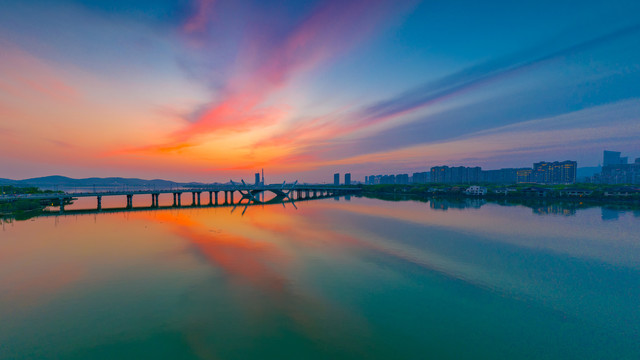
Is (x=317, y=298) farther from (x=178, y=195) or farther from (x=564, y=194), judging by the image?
(x=564, y=194)

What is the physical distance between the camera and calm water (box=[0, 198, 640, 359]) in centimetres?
1179

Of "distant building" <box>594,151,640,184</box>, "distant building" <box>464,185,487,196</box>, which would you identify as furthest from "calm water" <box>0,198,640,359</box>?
"distant building" <box>594,151,640,184</box>

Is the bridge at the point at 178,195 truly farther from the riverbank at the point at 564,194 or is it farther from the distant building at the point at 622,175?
the distant building at the point at 622,175

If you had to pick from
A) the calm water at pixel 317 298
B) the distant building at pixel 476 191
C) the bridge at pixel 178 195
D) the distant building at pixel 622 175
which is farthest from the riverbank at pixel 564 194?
the distant building at pixel 622 175

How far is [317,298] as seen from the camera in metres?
→ 16.5

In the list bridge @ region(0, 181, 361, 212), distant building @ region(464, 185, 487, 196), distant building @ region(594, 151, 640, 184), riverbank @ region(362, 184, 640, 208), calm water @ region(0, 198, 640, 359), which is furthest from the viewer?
distant building @ region(594, 151, 640, 184)

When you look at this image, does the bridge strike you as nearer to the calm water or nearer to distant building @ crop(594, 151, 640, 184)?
the calm water

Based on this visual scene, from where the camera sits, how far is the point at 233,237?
34219 millimetres

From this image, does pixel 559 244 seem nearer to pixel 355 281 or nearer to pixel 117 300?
pixel 355 281

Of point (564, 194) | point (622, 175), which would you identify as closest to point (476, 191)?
point (564, 194)

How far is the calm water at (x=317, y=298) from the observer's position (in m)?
11.8

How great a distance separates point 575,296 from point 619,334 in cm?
450

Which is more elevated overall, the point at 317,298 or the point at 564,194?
the point at 564,194

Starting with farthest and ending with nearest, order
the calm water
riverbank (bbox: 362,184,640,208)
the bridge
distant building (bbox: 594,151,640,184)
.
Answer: distant building (bbox: 594,151,640,184) → riverbank (bbox: 362,184,640,208) → the bridge → the calm water
